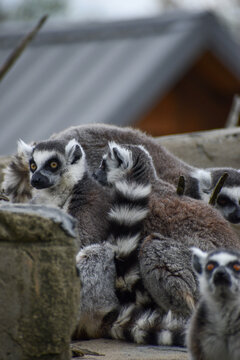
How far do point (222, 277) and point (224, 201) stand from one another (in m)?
2.34

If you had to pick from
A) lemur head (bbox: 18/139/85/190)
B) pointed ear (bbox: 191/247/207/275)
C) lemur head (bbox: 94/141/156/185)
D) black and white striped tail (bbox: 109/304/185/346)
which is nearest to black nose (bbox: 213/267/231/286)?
pointed ear (bbox: 191/247/207/275)

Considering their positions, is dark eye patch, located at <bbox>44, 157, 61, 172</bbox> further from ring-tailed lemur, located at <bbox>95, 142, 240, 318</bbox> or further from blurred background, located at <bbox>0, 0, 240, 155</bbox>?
blurred background, located at <bbox>0, 0, 240, 155</bbox>

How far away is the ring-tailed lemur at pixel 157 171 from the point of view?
17.6ft

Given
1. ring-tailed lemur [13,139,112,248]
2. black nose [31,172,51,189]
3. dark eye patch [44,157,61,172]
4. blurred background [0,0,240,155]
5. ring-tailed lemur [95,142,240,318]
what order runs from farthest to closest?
blurred background [0,0,240,155], dark eye patch [44,157,61,172], black nose [31,172,51,189], ring-tailed lemur [13,139,112,248], ring-tailed lemur [95,142,240,318]

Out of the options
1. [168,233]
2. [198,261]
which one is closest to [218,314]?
[198,261]

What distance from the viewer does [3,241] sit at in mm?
2867

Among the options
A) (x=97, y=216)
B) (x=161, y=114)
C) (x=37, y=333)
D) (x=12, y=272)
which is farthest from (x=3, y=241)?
(x=161, y=114)

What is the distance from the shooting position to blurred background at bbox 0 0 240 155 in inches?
451

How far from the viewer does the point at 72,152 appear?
493cm

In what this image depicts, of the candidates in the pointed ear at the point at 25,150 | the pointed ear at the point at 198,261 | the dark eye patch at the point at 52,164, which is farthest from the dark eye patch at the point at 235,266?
the pointed ear at the point at 25,150

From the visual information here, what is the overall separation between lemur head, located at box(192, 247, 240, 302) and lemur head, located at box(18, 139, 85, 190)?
180 centimetres

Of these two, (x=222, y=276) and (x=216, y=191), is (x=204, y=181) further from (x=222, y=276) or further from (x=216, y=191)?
(x=222, y=276)

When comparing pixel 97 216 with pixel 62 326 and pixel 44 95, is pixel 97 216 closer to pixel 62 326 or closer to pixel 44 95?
pixel 62 326

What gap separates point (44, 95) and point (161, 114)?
221 centimetres
